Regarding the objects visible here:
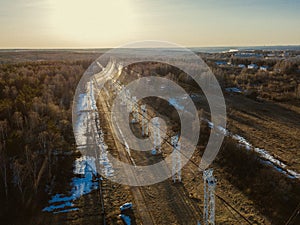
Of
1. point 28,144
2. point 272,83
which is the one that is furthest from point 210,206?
point 272,83

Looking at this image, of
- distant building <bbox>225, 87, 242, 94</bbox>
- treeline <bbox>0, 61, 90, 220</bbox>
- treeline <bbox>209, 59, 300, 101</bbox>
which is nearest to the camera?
treeline <bbox>0, 61, 90, 220</bbox>

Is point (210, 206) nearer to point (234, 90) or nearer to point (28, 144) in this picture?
point (28, 144)

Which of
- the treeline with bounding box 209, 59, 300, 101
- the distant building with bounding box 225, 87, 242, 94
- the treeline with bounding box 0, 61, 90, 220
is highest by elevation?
the treeline with bounding box 209, 59, 300, 101

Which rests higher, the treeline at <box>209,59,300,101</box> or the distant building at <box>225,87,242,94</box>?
the treeline at <box>209,59,300,101</box>

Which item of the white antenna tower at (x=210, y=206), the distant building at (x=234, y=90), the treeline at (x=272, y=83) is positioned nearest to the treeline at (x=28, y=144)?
the white antenna tower at (x=210, y=206)

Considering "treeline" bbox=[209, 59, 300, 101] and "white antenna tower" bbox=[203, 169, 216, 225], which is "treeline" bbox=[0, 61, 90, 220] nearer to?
"white antenna tower" bbox=[203, 169, 216, 225]

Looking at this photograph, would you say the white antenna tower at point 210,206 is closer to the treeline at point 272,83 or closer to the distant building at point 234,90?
the treeline at point 272,83

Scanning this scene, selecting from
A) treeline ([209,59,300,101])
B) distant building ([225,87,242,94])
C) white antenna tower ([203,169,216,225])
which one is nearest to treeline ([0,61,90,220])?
white antenna tower ([203,169,216,225])

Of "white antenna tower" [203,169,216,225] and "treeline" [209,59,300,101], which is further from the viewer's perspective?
"treeline" [209,59,300,101]

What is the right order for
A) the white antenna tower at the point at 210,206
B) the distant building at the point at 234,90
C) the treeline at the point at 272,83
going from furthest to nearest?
the distant building at the point at 234,90, the treeline at the point at 272,83, the white antenna tower at the point at 210,206

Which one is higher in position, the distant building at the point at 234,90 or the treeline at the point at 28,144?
the distant building at the point at 234,90

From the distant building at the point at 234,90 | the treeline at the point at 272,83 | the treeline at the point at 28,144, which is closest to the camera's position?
the treeline at the point at 28,144
